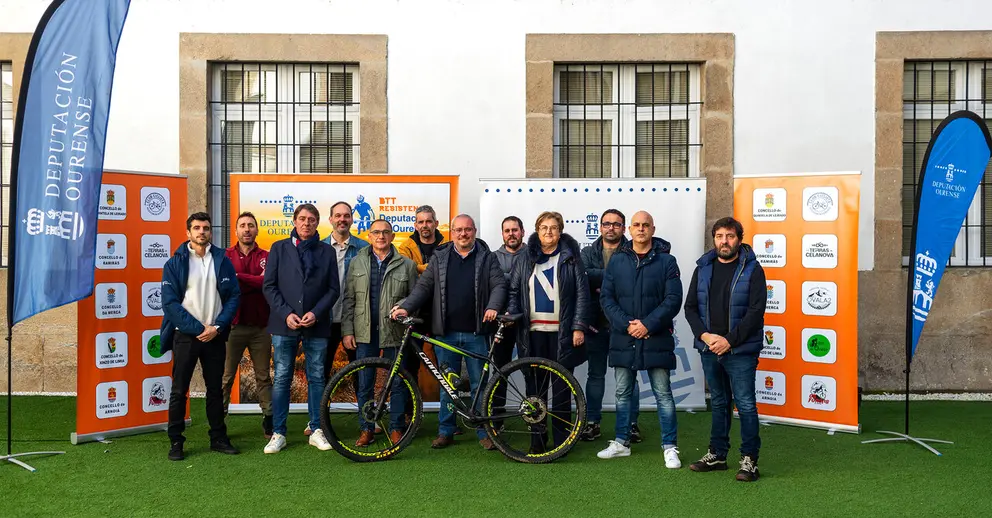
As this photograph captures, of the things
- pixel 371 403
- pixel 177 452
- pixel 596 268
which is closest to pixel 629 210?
pixel 596 268

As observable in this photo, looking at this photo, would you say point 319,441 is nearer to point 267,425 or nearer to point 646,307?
point 267,425

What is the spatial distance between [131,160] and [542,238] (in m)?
4.24

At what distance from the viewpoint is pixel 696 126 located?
7680 mm

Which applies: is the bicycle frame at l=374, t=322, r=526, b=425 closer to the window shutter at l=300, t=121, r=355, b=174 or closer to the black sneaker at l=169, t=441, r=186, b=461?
the black sneaker at l=169, t=441, r=186, b=461

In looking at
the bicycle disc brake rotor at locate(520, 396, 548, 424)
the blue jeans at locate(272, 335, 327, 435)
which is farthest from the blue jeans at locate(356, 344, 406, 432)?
the bicycle disc brake rotor at locate(520, 396, 548, 424)

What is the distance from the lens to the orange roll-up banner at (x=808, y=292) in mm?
5879

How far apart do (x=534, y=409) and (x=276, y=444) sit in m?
1.72

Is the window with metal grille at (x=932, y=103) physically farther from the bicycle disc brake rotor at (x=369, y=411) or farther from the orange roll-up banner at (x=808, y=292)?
the bicycle disc brake rotor at (x=369, y=411)

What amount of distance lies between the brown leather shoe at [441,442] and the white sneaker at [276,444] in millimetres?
987

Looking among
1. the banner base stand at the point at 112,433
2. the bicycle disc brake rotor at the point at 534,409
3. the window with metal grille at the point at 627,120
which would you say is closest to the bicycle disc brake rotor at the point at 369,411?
the bicycle disc brake rotor at the point at 534,409

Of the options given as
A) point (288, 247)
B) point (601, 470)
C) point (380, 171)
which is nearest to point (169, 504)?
point (288, 247)

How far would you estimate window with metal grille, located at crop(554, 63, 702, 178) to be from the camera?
7660 mm

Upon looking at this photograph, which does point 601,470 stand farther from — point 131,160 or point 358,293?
point 131,160

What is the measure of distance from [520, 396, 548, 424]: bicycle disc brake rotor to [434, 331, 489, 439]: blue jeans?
383mm
